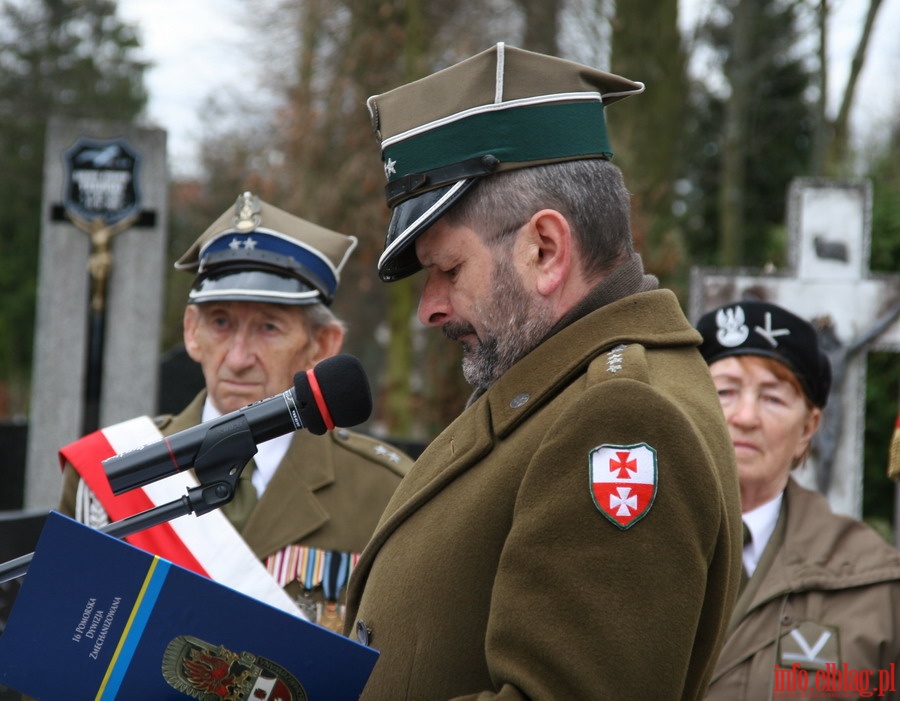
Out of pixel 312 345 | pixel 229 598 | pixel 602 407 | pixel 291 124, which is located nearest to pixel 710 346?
pixel 312 345

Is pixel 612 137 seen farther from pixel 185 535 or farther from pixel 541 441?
pixel 541 441

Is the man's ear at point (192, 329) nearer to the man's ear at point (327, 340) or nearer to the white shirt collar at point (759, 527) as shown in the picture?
the man's ear at point (327, 340)

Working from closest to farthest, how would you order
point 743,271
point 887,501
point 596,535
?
1. point 596,535
2. point 743,271
3. point 887,501

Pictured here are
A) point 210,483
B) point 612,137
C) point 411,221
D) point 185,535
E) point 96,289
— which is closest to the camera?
point 210,483

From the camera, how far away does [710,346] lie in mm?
3670

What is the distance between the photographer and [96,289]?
6.96 metres

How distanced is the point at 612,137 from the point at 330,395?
8.24 metres

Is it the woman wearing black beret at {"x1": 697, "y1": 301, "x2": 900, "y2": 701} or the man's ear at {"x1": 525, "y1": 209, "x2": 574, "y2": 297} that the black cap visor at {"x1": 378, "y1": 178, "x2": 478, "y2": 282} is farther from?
the woman wearing black beret at {"x1": 697, "y1": 301, "x2": 900, "y2": 701}

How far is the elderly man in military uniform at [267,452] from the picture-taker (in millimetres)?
3135

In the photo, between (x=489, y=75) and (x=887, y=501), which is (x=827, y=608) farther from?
(x=887, y=501)

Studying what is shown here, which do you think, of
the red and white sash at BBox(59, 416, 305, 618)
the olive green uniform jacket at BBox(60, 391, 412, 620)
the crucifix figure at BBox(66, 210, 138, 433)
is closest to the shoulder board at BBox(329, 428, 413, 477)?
the olive green uniform jacket at BBox(60, 391, 412, 620)

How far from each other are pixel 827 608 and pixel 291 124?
11657 millimetres

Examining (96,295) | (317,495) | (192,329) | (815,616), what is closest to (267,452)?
(317,495)

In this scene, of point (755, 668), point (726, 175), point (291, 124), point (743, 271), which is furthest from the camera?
point (726, 175)
